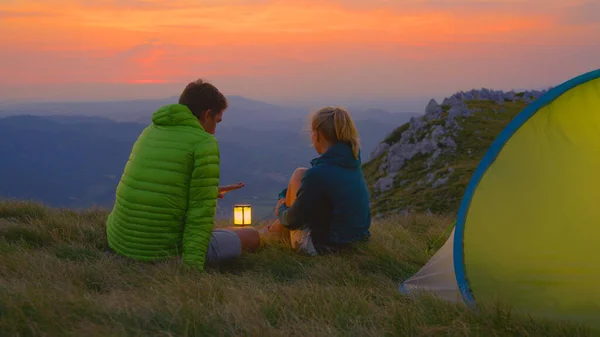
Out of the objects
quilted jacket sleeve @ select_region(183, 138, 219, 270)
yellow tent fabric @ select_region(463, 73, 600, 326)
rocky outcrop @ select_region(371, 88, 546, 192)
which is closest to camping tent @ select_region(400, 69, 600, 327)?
yellow tent fabric @ select_region(463, 73, 600, 326)

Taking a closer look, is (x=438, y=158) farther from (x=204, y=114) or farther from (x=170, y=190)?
(x=170, y=190)

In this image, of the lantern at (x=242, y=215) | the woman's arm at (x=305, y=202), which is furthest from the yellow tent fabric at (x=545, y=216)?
the lantern at (x=242, y=215)

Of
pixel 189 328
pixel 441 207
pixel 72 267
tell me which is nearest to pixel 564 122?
pixel 189 328

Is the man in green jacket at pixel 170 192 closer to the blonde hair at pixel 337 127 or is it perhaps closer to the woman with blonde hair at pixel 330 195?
the woman with blonde hair at pixel 330 195

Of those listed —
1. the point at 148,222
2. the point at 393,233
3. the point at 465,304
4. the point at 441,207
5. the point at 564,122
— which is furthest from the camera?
the point at 441,207

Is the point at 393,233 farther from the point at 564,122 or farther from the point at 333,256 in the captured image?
the point at 564,122

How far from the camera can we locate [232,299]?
4516 mm

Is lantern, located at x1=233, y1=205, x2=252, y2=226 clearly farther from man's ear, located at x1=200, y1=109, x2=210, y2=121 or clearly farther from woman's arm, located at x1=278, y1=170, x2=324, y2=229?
man's ear, located at x1=200, y1=109, x2=210, y2=121

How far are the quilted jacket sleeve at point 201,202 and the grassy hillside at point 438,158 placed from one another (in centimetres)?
1007

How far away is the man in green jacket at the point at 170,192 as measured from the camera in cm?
579

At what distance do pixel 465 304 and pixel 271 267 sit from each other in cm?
232

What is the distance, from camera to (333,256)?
6.21 meters

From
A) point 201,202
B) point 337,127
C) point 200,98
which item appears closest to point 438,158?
point 337,127

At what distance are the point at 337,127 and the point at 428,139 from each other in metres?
18.8
